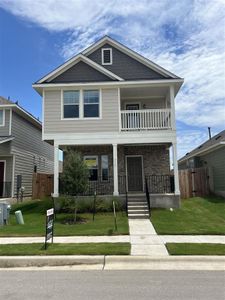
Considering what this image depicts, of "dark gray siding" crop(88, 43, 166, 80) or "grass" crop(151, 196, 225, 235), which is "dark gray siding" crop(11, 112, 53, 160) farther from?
"grass" crop(151, 196, 225, 235)

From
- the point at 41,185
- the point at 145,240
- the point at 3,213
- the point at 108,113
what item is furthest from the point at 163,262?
the point at 41,185

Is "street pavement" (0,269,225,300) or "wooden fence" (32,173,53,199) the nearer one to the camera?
"street pavement" (0,269,225,300)

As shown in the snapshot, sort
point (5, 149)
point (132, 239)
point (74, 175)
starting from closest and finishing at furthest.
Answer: point (132, 239)
point (74, 175)
point (5, 149)

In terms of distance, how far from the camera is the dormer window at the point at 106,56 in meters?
19.2

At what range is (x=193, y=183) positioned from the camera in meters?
21.3

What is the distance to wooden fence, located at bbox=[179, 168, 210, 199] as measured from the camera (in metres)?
20.6

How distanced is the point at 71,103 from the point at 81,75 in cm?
177

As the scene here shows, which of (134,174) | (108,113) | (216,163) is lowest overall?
(134,174)

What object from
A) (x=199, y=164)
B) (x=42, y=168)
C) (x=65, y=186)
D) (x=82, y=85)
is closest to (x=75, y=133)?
(x=82, y=85)

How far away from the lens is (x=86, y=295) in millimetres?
5297

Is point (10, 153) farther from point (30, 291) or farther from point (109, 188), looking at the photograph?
point (30, 291)

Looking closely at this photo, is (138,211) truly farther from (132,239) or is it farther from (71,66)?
(71,66)

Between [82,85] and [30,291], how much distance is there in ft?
42.5

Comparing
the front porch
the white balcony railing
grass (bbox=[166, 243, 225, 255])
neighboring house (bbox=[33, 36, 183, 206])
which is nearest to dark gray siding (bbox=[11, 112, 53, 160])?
neighboring house (bbox=[33, 36, 183, 206])
